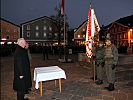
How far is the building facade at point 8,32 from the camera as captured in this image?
5241 centimetres

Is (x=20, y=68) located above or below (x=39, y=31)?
below

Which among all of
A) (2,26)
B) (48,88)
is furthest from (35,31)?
(48,88)

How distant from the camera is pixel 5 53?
23938 millimetres

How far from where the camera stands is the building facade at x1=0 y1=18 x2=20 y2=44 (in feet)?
172

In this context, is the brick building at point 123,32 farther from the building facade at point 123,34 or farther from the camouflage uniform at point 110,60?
the camouflage uniform at point 110,60

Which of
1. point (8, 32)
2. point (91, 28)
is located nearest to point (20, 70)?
point (91, 28)

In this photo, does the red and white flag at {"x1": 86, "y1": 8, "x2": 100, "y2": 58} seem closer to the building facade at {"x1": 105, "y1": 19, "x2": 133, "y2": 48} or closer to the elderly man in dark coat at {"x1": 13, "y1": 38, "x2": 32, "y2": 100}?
the elderly man in dark coat at {"x1": 13, "y1": 38, "x2": 32, "y2": 100}

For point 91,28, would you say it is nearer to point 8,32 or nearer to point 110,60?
point 110,60

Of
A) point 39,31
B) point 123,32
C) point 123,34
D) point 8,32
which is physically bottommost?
point 123,34

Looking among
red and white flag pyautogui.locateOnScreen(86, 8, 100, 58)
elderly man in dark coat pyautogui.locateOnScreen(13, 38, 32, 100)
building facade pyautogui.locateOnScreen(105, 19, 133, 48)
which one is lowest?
elderly man in dark coat pyautogui.locateOnScreen(13, 38, 32, 100)

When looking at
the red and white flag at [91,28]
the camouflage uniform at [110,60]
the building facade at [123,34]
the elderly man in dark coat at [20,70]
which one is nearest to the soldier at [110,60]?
the camouflage uniform at [110,60]

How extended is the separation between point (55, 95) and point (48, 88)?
940mm

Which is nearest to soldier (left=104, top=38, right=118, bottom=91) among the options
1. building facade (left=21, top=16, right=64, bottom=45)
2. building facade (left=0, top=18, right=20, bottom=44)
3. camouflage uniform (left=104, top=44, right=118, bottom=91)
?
camouflage uniform (left=104, top=44, right=118, bottom=91)

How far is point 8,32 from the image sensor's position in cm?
5341
